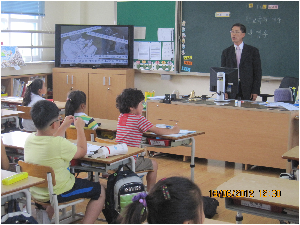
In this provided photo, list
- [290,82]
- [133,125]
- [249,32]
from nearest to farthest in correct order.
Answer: [133,125] < [290,82] < [249,32]

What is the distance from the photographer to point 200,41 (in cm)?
648

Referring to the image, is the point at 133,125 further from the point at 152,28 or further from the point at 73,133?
the point at 152,28

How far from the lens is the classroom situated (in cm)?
461

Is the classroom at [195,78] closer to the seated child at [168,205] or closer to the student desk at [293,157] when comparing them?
the student desk at [293,157]

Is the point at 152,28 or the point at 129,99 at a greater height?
the point at 152,28

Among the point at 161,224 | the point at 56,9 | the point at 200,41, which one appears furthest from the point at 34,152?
the point at 56,9

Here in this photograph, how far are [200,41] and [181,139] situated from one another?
3.03 metres

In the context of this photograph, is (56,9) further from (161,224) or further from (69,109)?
(161,224)

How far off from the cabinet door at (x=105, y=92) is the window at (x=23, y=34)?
105 centimetres

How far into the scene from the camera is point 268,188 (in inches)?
88.6

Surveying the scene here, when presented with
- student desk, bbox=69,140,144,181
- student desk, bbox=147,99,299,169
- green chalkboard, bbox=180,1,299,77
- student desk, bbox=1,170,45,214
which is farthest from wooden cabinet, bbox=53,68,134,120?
student desk, bbox=1,170,45,214

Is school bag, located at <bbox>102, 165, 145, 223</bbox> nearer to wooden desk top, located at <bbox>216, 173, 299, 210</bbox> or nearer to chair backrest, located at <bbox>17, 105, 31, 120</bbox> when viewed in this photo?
wooden desk top, located at <bbox>216, 173, 299, 210</bbox>

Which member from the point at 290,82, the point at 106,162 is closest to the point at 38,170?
the point at 106,162

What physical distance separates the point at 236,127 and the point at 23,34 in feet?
13.1
